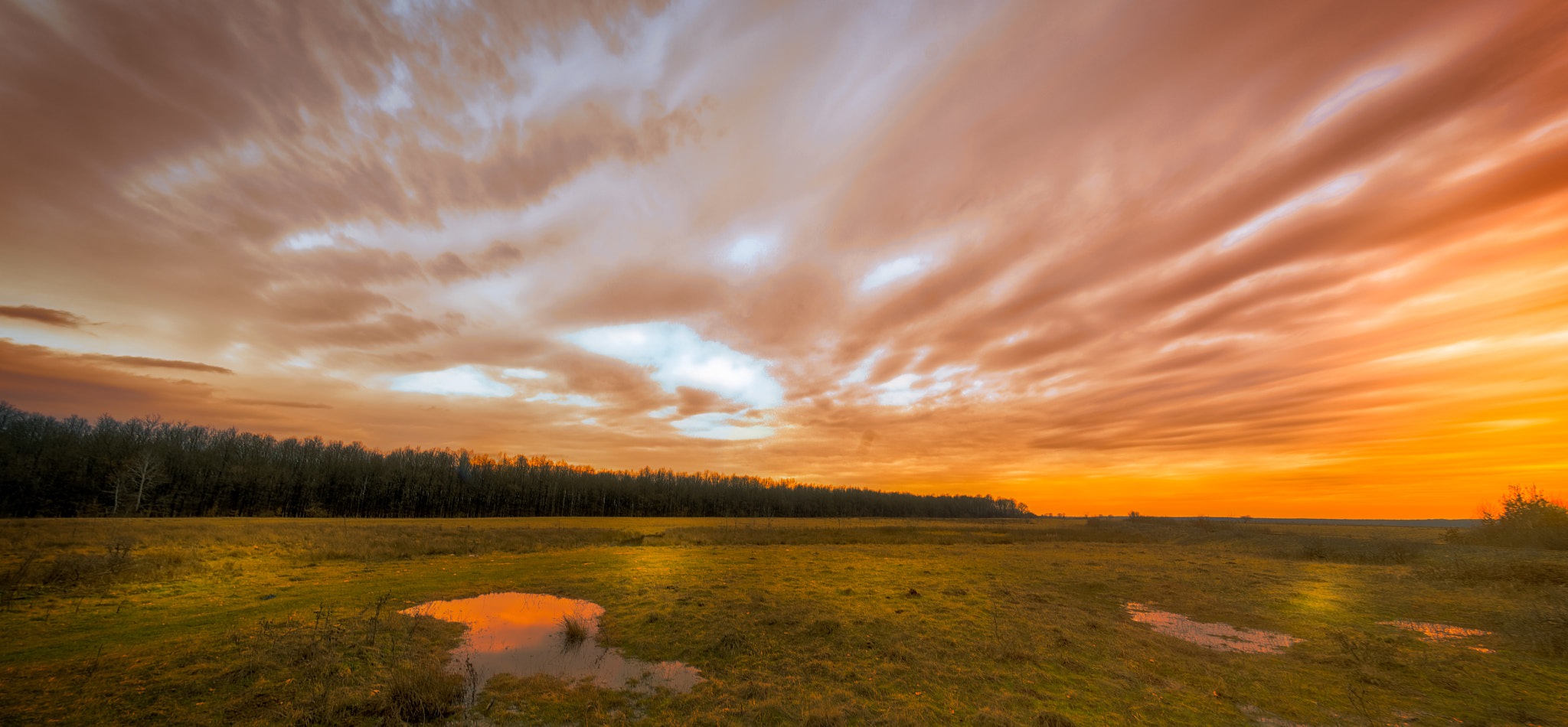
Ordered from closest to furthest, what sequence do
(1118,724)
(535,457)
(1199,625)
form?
(1118,724) → (1199,625) → (535,457)

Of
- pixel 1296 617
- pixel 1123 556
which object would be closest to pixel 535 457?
pixel 1123 556

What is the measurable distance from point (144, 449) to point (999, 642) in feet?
414

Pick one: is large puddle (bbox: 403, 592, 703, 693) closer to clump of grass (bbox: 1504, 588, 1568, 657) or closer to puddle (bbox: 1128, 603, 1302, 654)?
puddle (bbox: 1128, 603, 1302, 654)

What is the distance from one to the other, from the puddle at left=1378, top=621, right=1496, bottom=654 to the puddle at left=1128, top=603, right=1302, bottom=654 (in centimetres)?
392

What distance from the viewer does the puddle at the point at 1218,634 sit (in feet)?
46.2

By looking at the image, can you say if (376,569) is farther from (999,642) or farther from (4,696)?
(999,642)

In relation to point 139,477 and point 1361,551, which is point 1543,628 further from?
point 139,477

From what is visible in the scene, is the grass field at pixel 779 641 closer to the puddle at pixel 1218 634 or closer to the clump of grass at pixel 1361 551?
the puddle at pixel 1218 634

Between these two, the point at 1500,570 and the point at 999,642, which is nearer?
the point at 999,642

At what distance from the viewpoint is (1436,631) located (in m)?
15.5

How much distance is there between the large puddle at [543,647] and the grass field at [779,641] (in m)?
0.59

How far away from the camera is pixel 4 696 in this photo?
838 centimetres

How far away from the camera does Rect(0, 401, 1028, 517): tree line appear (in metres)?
69.9

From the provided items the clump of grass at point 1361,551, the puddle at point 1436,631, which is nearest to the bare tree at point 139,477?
the puddle at point 1436,631
